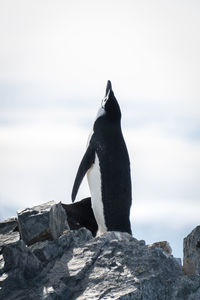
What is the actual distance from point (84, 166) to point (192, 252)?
11.6ft

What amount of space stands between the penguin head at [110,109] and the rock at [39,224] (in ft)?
10.7

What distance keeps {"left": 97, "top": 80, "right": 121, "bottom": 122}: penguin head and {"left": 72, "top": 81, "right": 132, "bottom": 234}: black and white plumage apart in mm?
143

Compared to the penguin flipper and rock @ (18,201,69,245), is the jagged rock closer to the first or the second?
rock @ (18,201,69,245)

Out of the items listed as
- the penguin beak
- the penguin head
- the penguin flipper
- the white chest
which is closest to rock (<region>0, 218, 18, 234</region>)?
the white chest

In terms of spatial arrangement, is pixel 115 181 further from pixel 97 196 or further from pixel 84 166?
pixel 84 166

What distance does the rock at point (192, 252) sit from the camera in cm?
644

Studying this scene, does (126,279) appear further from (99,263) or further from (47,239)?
(47,239)

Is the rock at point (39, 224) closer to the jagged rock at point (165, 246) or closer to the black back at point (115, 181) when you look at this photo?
the jagged rock at point (165, 246)

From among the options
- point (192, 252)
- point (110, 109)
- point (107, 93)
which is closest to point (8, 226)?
point (192, 252)

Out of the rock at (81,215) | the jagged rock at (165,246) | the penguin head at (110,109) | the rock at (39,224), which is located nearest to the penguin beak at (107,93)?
the penguin head at (110,109)

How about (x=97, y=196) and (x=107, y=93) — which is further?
(x=107, y=93)

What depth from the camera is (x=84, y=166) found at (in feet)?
31.7

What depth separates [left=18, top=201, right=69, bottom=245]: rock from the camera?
655 cm

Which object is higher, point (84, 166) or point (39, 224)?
point (84, 166)
